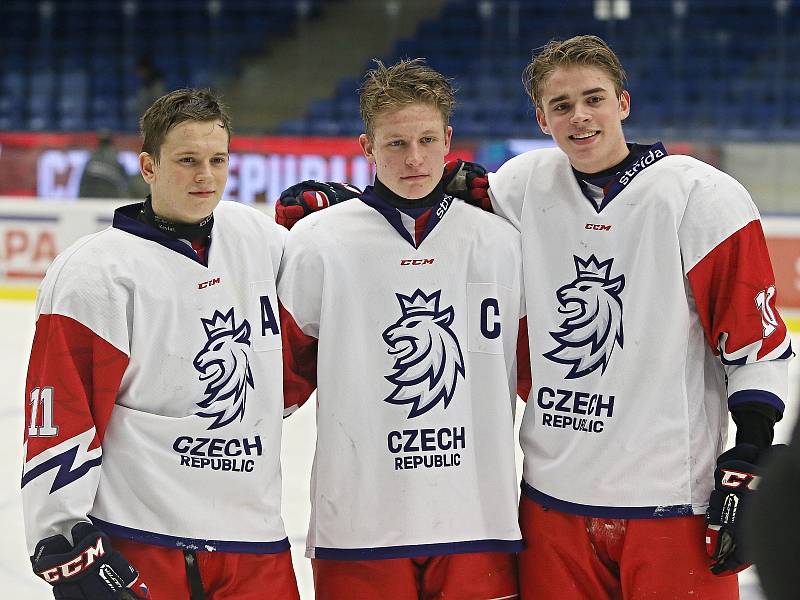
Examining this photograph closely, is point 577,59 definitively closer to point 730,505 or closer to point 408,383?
point 408,383

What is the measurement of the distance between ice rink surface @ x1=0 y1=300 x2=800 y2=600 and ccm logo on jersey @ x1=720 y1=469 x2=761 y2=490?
9 cm


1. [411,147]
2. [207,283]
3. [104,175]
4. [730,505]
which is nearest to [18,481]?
[207,283]

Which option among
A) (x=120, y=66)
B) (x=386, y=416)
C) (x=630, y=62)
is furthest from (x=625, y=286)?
(x=120, y=66)

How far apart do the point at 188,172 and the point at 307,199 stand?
35 centimetres

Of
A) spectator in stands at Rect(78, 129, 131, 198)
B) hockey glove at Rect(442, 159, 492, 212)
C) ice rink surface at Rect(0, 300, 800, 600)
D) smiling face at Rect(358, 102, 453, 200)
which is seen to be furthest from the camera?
spectator in stands at Rect(78, 129, 131, 198)

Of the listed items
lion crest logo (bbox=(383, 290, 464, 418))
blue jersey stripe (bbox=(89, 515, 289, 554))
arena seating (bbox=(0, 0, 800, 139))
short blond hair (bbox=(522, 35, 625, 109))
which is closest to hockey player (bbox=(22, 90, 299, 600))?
blue jersey stripe (bbox=(89, 515, 289, 554))

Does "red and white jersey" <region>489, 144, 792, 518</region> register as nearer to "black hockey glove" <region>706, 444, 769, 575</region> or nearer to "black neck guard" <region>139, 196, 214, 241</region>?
"black hockey glove" <region>706, 444, 769, 575</region>

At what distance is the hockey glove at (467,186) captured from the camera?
225 centimetres

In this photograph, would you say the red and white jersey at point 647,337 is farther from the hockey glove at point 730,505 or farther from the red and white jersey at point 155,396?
the red and white jersey at point 155,396

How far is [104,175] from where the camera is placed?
340 inches

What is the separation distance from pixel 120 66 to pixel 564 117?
10.5 m

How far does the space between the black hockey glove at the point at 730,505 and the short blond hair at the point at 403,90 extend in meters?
0.80

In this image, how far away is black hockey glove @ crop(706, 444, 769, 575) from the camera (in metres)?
1.97

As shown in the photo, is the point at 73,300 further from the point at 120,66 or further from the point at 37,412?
the point at 120,66
